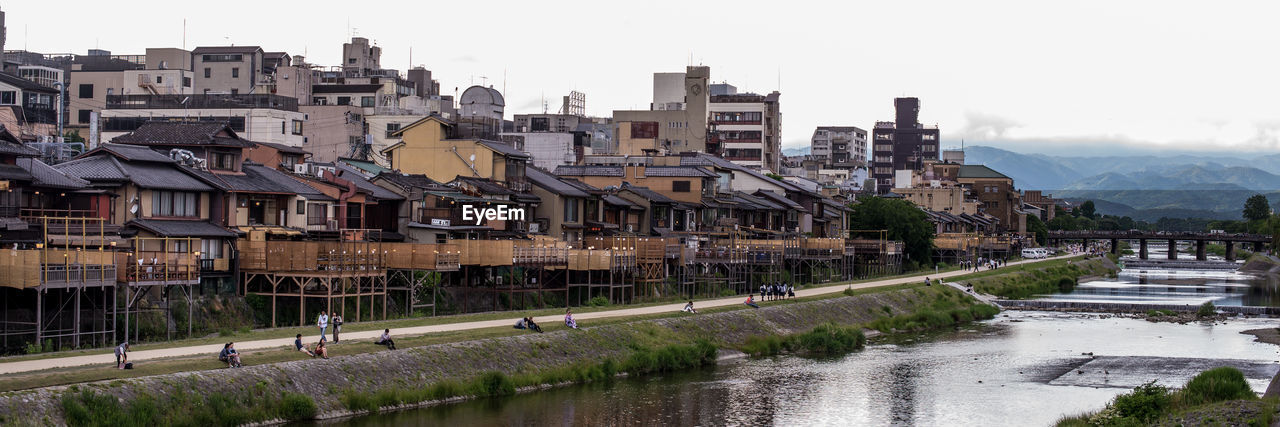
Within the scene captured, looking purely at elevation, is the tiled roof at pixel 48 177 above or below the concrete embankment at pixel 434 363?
above

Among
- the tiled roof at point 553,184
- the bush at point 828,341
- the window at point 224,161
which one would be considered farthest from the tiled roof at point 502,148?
the bush at point 828,341

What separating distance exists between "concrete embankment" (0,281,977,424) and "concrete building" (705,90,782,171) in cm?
9492

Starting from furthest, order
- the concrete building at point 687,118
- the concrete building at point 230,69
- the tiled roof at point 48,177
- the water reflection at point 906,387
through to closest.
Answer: the concrete building at point 687,118, the concrete building at point 230,69, the tiled roof at point 48,177, the water reflection at point 906,387

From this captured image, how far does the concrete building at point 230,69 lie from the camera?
373 feet

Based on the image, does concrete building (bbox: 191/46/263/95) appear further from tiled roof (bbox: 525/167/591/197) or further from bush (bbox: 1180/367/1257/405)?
bush (bbox: 1180/367/1257/405)

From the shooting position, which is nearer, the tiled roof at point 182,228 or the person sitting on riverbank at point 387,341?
the person sitting on riverbank at point 387,341

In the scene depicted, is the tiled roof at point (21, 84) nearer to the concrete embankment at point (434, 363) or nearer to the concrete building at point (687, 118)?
the concrete embankment at point (434, 363)

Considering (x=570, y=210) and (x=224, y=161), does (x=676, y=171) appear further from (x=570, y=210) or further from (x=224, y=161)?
(x=224, y=161)

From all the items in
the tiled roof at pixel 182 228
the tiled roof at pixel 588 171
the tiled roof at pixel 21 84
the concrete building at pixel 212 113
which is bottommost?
the tiled roof at pixel 182 228

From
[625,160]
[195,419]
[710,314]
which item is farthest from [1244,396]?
[625,160]

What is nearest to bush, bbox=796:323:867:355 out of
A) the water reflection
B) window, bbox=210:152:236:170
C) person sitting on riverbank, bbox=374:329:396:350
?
the water reflection

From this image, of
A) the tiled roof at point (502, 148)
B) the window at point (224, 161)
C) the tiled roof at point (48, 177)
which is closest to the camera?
the tiled roof at point (48, 177)

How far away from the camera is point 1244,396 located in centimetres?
4141

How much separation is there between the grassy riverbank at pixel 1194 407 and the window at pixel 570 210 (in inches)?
1502
